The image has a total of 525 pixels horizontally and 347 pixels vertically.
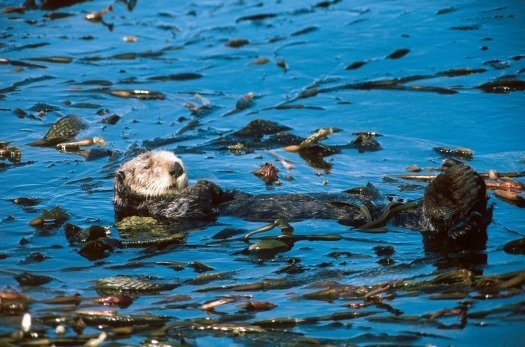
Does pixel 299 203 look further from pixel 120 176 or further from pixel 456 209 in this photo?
pixel 120 176

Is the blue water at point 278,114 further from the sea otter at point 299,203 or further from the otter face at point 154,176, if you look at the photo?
the otter face at point 154,176

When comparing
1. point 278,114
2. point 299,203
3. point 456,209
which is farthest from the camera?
point 278,114

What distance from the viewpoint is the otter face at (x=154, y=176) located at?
6.70 m

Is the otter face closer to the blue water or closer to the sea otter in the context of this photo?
the sea otter

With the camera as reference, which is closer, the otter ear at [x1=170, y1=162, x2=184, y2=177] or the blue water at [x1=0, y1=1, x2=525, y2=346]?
the blue water at [x1=0, y1=1, x2=525, y2=346]

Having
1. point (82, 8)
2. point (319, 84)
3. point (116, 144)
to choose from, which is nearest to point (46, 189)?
point (116, 144)

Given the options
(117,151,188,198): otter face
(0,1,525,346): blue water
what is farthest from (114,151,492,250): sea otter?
(0,1,525,346): blue water

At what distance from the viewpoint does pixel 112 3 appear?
43.4 feet

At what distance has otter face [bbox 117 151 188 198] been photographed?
670cm

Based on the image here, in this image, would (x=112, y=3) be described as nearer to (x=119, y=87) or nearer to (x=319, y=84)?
(x=119, y=87)

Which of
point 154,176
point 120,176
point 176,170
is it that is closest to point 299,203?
point 176,170

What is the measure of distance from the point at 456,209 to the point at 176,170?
7.44 feet

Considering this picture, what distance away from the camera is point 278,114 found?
28.5 ft

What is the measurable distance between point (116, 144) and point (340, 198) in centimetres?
286
